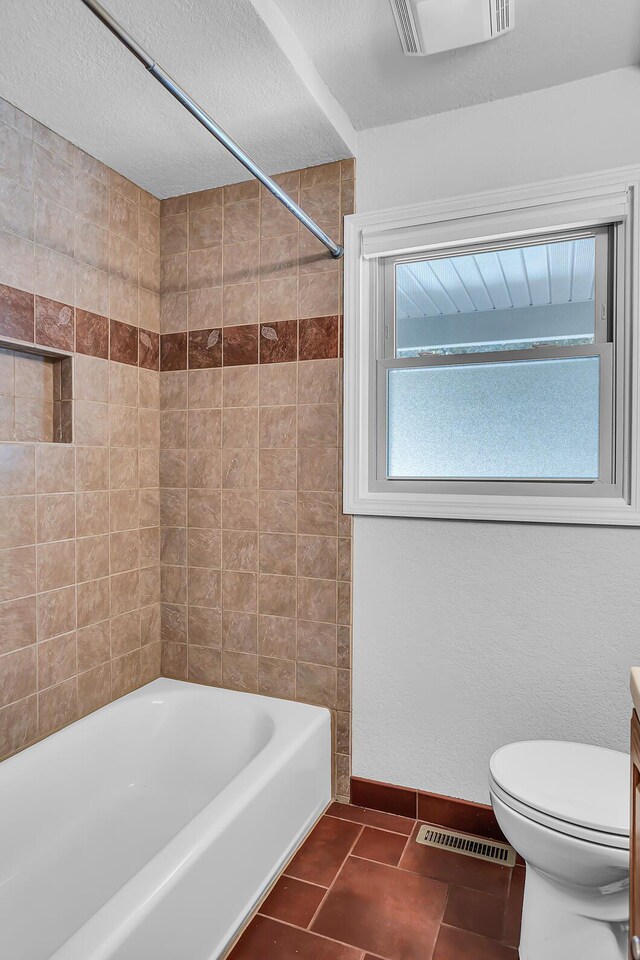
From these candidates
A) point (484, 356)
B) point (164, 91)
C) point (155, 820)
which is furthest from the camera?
point (484, 356)

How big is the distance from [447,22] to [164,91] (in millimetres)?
843

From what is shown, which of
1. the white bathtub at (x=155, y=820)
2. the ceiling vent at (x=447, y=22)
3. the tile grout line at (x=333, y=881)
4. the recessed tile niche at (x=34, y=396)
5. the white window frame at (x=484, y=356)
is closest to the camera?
the white bathtub at (x=155, y=820)

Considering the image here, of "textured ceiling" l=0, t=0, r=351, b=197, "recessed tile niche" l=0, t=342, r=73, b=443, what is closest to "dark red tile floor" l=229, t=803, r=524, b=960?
"recessed tile niche" l=0, t=342, r=73, b=443

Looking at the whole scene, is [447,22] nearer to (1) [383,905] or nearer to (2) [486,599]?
(2) [486,599]

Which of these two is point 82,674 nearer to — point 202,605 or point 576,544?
point 202,605

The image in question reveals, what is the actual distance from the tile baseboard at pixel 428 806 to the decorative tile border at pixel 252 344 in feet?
5.20

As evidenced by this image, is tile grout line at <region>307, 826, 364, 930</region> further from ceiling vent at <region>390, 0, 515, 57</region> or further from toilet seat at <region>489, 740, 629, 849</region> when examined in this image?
ceiling vent at <region>390, 0, 515, 57</region>

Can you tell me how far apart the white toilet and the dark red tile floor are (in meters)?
0.18

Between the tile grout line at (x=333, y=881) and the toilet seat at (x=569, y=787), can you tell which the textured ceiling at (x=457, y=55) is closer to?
the toilet seat at (x=569, y=787)

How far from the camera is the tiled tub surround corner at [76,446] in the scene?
6.15ft

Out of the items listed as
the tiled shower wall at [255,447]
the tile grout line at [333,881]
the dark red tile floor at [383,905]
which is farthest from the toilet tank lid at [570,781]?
the tiled shower wall at [255,447]

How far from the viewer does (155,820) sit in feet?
6.24

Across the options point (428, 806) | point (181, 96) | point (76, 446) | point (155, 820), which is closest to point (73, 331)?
point (76, 446)

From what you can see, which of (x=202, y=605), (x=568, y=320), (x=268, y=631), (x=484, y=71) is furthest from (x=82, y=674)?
(x=484, y=71)
